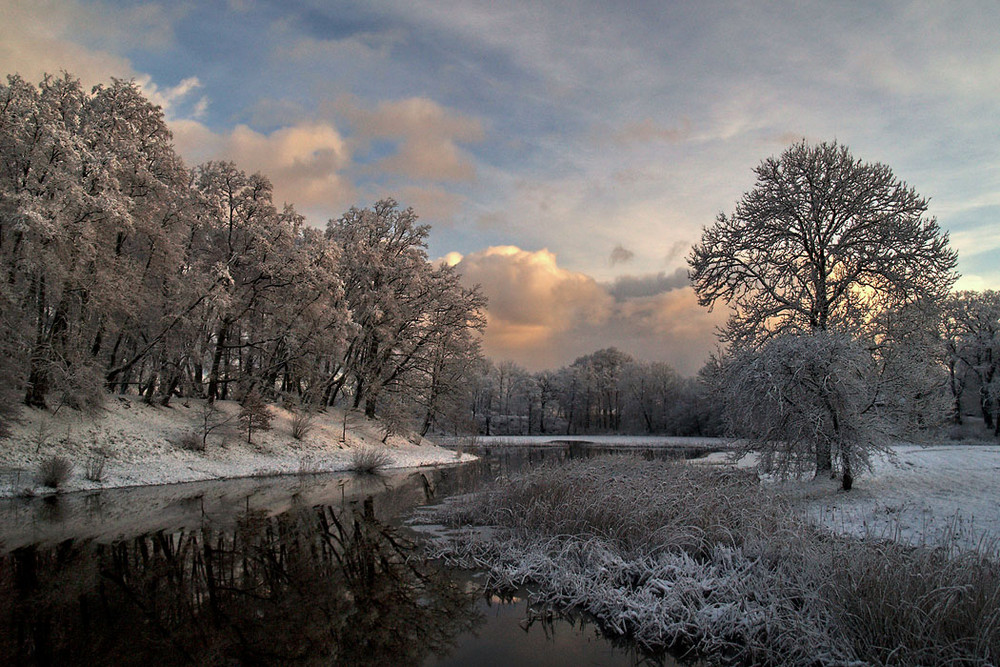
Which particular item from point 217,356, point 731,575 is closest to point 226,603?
point 731,575

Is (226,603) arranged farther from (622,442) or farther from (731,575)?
(622,442)

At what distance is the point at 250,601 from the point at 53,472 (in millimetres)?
11825

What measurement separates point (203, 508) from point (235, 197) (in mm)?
18139

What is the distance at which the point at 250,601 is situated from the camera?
662cm

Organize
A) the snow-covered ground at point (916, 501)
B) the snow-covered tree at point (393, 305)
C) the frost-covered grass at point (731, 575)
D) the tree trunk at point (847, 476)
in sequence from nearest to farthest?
the frost-covered grass at point (731, 575) → the snow-covered ground at point (916, 501) → the tree trunk at point (847, 476) → the snow-covered tree at point (393, 305)

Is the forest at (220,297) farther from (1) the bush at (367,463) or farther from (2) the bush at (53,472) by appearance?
(1) the bush at (367,463)

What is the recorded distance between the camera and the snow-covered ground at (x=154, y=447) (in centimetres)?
1554

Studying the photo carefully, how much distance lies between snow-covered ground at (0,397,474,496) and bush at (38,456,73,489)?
0.20 metres

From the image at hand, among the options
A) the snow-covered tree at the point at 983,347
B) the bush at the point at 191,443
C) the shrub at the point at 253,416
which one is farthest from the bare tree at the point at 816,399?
the snow-covered tree at the point at 983,347

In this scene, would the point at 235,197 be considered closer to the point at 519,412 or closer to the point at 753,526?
the point at 753,526

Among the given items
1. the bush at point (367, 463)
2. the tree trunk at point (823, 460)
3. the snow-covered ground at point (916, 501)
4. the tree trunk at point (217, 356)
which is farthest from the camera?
the tree trunk at point (217, 356)

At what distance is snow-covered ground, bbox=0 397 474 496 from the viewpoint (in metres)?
15.5

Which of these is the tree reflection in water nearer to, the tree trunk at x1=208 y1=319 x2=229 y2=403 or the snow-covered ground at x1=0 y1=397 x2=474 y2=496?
the snow-covered ground at x1=0 y1=397 x2=474 y2=496

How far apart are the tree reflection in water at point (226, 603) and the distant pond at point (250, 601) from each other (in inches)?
0.9
